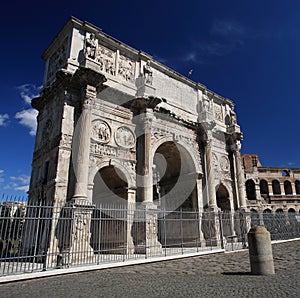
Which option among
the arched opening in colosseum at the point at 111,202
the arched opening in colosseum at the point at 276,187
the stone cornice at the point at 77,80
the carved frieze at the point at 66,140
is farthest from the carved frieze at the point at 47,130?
the arched opening in colosseum at the point at 276,187

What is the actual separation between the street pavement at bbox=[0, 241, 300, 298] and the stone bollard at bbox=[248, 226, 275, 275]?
198mm

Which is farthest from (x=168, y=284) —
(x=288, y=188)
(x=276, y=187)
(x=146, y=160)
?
(x=288, y=188)

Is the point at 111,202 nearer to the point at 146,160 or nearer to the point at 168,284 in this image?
the point at 146,160

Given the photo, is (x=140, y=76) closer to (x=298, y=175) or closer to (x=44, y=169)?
(x=44, y=169)

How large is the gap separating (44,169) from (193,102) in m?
9.92

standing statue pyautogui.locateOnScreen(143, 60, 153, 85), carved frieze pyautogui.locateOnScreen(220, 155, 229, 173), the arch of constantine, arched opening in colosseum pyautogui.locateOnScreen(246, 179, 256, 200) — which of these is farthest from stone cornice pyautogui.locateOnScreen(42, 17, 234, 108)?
arched opening in colosseum pyautogui.locateOnScreen(246, 179, 256, 200)

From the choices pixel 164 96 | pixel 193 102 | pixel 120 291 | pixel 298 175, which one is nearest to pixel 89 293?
pixel 120 291

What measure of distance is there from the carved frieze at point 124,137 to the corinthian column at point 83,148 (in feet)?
6.24

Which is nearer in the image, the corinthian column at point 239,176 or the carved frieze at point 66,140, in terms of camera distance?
the carved frieze at point 66,140

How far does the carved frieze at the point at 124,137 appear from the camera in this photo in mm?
11875

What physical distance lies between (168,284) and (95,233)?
825 cm

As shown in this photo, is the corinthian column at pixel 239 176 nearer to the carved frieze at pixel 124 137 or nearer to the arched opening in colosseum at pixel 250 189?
the carved frieze at pixel 124 137

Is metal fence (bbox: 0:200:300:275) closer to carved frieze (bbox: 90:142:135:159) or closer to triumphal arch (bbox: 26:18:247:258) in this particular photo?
triumphal arch (bbox: 26:18:247:258)

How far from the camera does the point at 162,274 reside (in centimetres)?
608
